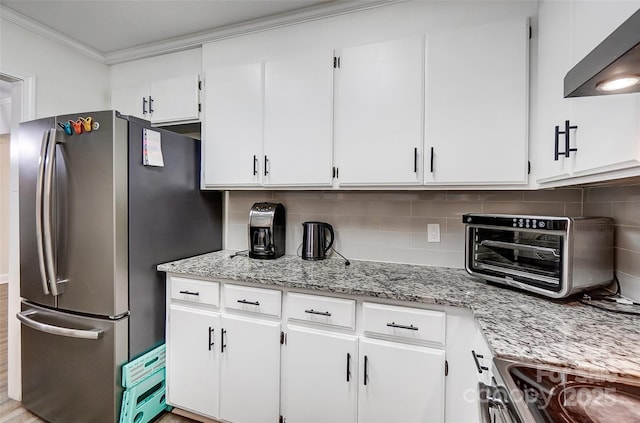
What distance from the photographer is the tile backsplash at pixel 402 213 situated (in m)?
1.66

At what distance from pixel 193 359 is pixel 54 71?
2256 mm

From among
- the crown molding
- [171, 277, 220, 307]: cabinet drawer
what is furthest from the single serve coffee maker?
the crown molding

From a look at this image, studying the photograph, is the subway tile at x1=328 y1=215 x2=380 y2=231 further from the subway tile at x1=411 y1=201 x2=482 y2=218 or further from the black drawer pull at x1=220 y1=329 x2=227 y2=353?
the black drawer pull at x1=220 y1=329 x2=227 y2=353

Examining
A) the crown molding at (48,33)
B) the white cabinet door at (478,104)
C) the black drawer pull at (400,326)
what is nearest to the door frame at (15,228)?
the crown molding at (48,33)

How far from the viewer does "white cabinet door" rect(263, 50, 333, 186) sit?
1.74 metres

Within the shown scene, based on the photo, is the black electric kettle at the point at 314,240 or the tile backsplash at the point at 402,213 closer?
the tile backsplash at the point at 402,213

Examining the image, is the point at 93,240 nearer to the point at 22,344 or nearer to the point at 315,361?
the point at 22,344

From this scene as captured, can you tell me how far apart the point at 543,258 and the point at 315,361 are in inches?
44.9

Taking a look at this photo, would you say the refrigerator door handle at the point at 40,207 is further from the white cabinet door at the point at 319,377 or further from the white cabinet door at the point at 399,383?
the white cabinet door at the point at 399,383

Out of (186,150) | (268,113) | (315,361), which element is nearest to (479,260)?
(315,361)

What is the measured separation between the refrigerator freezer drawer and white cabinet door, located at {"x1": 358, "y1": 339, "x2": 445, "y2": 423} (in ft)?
4.26

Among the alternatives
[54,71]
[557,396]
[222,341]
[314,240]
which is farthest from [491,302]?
[54,71]

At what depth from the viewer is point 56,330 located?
1625 millimetres

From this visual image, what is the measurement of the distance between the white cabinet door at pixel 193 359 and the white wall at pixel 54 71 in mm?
1768
